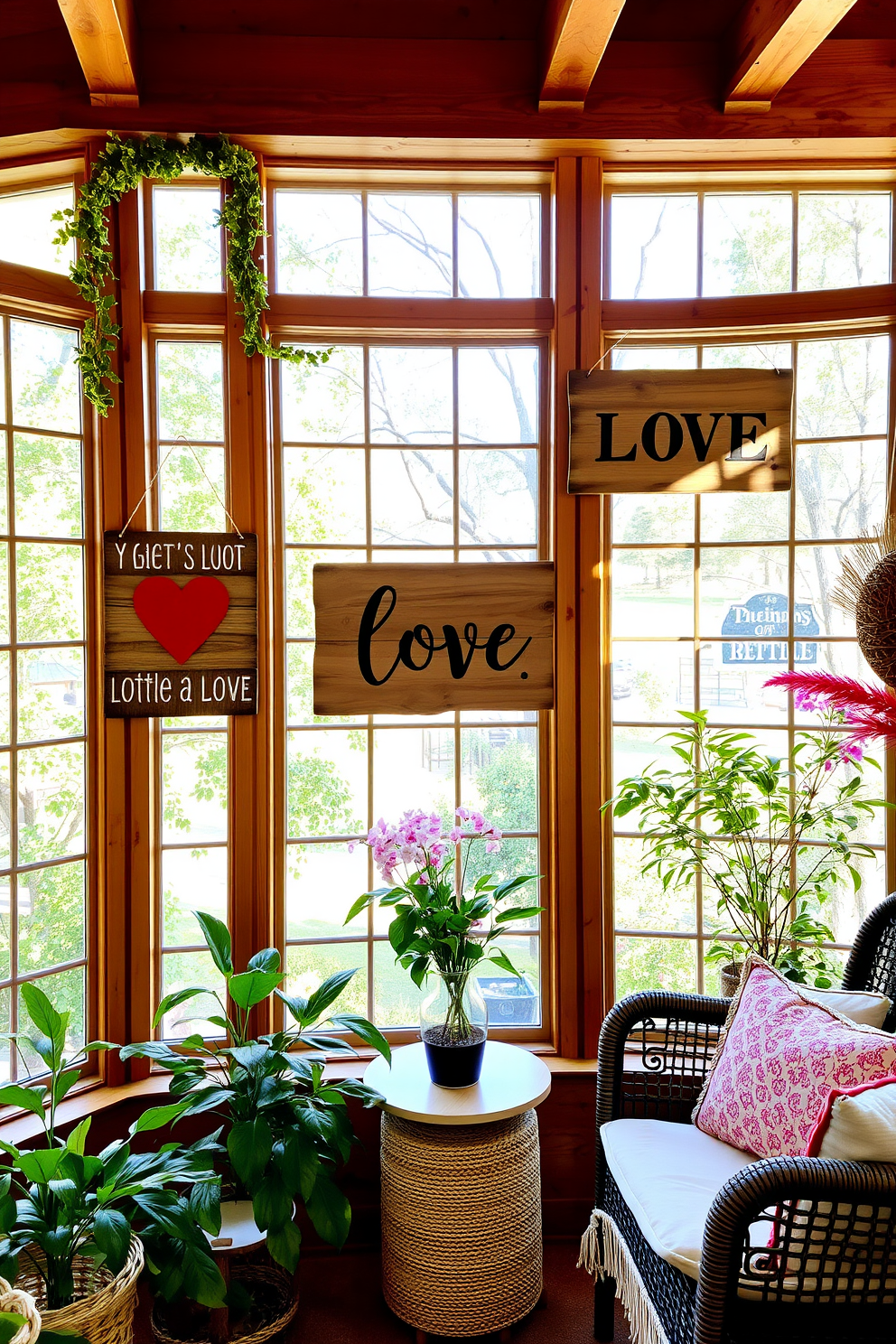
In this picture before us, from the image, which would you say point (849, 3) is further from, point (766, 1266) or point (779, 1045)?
point (766, 1266)

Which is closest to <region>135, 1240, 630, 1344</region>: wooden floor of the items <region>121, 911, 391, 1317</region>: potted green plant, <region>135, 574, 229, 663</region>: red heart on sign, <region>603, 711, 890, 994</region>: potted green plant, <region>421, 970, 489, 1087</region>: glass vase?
<region>121, 911, 391, 1317</region>: potted green plant

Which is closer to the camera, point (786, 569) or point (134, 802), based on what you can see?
point (134, 802)

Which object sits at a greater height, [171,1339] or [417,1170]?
[417,1170]

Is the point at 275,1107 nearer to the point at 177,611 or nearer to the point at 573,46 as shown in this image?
the point at 177,611

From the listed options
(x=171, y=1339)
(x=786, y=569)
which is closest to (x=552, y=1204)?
(x=171, y=1339)

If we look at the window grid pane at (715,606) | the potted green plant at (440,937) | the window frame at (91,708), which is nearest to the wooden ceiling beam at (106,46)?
the window frame at (91,708)

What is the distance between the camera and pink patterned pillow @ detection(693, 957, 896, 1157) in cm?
171

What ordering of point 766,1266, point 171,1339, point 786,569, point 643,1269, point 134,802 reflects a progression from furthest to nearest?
point 786,569
point 134,802
point 171,1339
point 643,1269
point 766,1266

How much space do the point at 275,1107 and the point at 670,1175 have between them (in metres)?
0.87

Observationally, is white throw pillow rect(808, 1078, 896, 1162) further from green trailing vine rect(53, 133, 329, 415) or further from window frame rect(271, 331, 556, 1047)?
green trailing vine rect(53, 133, 329, 415)

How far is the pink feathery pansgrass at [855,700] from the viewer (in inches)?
93.0

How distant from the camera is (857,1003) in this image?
200 centimetres

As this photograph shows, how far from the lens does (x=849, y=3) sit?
7.07ft

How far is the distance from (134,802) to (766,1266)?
1855 mm
